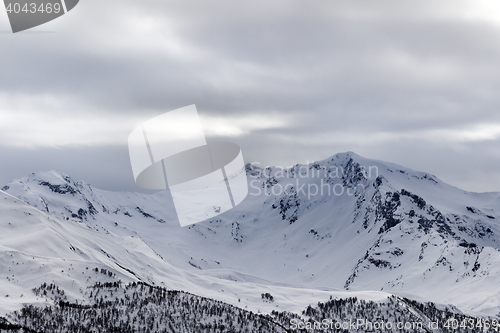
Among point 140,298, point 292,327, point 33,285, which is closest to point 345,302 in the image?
point 292,327

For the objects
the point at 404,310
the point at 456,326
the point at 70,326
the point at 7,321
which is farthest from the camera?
the point at 456,326

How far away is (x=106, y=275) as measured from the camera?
156000 mm

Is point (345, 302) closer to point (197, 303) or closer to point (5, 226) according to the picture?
point (197, 303)

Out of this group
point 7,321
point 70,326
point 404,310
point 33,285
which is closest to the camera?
point 7,321

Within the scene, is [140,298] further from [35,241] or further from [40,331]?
[35,241]

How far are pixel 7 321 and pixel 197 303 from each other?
55683mm

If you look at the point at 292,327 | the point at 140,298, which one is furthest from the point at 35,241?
the point at 292,327

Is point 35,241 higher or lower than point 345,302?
higher

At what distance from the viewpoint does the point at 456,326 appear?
19175 cm

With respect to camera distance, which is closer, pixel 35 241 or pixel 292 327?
pixel 292 327

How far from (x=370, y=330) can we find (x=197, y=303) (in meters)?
60.2

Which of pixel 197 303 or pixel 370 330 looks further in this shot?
pixel 370 330

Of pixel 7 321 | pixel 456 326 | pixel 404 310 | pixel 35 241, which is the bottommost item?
pixel 456 326

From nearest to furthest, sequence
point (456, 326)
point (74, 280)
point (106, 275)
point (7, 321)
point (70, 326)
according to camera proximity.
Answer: point (7, 321), point (70, 326), point (74, 280), point (106, 275), point (456, 326)
